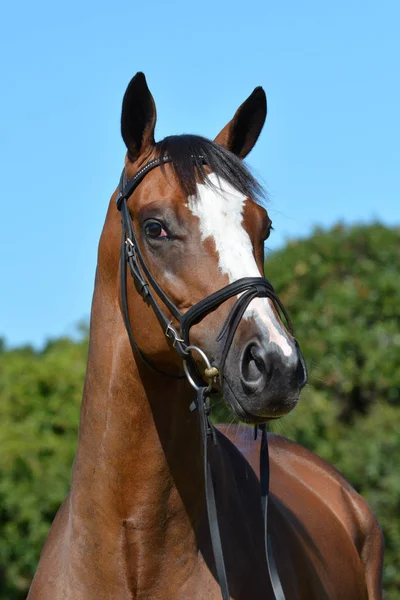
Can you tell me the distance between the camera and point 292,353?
3189 mm

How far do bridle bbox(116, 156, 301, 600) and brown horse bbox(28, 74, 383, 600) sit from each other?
0.02 meters

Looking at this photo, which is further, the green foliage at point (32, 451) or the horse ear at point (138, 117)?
the green foliage at point (32, 451)

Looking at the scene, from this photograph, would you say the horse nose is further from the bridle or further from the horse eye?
the horse eye

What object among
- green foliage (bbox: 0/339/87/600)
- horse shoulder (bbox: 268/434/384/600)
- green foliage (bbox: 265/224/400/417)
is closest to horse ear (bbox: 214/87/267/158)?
horse shoulder (bbox: 268/434/384/600)

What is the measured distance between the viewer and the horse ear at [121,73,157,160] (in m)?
3.79

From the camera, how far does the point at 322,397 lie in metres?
10.7

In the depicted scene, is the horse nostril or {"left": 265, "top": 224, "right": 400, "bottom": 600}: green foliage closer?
the horse nostril

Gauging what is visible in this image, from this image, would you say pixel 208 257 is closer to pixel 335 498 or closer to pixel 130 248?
pixel 130 248

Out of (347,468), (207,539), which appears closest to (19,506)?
(347,468)

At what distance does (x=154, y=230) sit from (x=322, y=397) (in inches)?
289

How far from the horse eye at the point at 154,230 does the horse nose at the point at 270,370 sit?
61 cm

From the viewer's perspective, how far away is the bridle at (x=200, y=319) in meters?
3.33

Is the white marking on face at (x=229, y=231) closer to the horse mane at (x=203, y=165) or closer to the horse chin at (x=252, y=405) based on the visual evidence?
the horse mane at (x=203, y=165)

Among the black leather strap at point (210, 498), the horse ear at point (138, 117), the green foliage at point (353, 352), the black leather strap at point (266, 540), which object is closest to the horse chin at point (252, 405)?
the black leather strap at point (210, 498)
